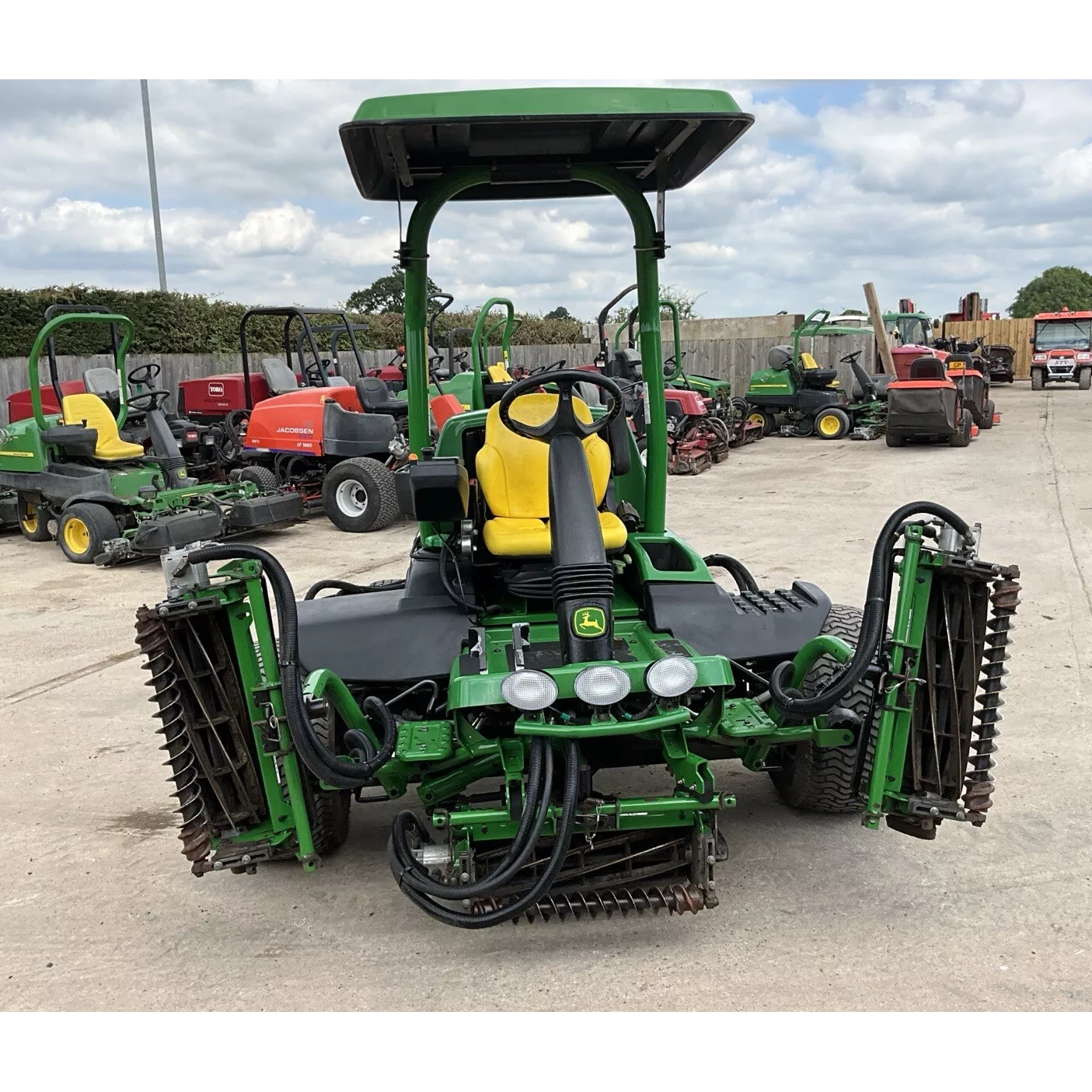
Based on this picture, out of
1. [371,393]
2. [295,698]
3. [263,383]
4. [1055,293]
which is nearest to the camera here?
[295,698]

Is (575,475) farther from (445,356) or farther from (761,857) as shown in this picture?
(445,356)

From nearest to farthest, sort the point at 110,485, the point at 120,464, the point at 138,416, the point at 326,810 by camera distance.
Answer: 1. the point at 326,810
2. the point at 110,485
3. the point at 120,464
4. the point at 138,416

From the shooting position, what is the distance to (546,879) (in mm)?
2496

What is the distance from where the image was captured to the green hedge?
13867 mm

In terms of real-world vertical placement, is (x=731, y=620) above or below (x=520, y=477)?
below

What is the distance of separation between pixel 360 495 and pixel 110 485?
6.72ft

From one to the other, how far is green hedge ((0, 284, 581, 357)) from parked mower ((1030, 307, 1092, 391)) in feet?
46.3

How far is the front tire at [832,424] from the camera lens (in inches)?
628

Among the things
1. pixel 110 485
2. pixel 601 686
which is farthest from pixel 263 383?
pixel 601 686

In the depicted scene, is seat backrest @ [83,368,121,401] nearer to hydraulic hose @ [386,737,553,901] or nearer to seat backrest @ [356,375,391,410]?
seat backrest @ [356,375,391,410]

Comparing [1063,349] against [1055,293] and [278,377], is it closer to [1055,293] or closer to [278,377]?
[278,377]

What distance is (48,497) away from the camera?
28.6ft

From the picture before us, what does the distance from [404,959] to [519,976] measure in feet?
1.03

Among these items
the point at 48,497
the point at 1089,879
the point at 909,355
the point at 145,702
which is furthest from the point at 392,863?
the point at 909,355
